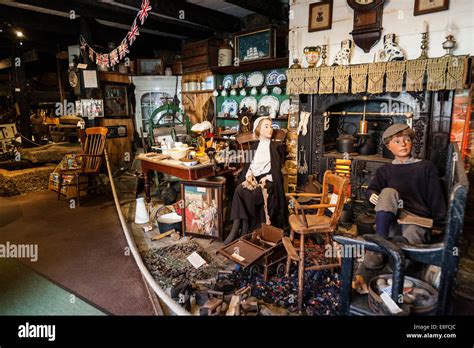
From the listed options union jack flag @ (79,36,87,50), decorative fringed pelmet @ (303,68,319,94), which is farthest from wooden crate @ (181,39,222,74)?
decorative fringed pelmet @ (303,68,319,94)

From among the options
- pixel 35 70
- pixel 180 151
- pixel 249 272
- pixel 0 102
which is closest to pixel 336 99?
pixel 180 151

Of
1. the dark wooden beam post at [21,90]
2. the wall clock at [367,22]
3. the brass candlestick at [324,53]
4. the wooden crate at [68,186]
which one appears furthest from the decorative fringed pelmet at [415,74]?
the dark wooden beam post at [21,90]

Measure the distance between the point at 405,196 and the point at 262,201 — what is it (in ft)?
5.25

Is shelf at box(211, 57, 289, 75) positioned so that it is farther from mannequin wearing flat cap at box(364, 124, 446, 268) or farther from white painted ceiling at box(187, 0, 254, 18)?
mannequin wearing flat cap at box(364, 124, 446, 268)

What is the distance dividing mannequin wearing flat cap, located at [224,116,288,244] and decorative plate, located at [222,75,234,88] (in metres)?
3.50

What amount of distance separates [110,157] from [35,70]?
753 centimetres

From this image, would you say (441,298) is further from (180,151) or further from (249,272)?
(180,151)

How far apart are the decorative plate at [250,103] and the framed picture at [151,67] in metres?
3.08

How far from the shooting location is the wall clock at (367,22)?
4.33 metres

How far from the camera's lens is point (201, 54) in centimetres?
777

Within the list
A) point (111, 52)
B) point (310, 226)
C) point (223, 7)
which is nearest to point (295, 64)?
point (223, 7)

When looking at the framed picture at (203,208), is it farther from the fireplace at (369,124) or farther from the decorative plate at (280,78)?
the decorative plate at (280,78)

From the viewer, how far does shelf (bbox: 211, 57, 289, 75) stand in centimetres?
611

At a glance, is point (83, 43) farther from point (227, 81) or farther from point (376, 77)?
point (376, 77)
